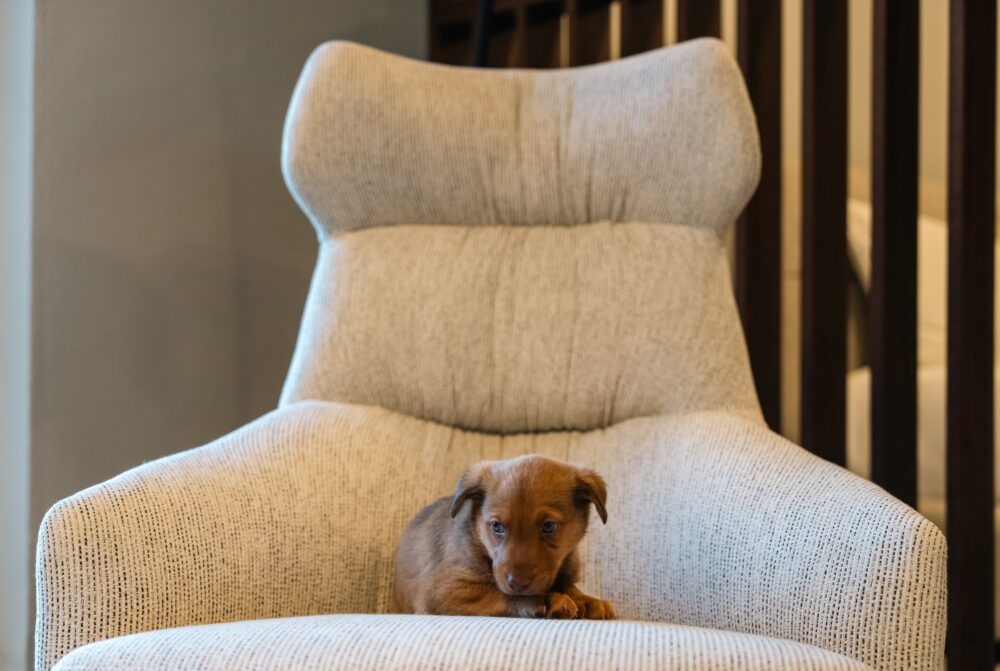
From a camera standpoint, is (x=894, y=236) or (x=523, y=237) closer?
(x=523, y=237)

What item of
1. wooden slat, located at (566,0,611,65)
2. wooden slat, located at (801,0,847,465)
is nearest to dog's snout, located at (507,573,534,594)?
wooden slat, located at (801,0,847,465)

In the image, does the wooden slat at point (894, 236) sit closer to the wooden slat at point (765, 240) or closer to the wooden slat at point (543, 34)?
the wooden slat at point (765, 240)

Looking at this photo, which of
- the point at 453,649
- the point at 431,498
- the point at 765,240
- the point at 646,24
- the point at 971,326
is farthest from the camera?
the point at 646,24

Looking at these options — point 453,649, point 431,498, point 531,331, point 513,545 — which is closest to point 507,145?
point 531,331

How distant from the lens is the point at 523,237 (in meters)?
1.74

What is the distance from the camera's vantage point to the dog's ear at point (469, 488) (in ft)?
3.80

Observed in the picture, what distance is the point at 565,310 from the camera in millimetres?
1657

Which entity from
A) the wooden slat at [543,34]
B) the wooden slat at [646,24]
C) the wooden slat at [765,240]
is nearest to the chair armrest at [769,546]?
the wooden slat at [765,240]

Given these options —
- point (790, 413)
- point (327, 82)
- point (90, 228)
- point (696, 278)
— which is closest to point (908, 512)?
point (696, 278)

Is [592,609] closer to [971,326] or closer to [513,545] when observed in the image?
[513,545]

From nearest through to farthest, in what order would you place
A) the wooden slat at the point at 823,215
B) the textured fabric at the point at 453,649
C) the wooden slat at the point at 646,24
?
the textured fabric at the point at 453,649, the wooden slat at the point at 823,215, the wooden slat at the point at 646,24

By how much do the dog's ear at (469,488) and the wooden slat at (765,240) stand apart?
1.19 metres

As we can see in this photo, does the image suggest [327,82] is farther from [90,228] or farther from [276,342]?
[276,342]

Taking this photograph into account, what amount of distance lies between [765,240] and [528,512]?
1.34 m
